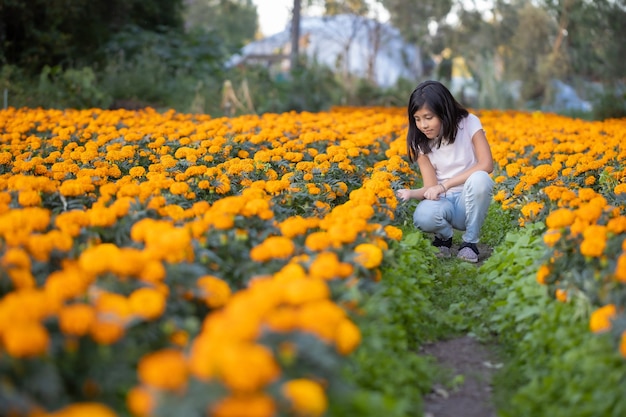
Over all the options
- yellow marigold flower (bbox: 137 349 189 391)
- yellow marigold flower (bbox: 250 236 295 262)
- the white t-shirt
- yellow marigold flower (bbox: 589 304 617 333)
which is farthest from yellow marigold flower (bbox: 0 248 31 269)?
the white t-shirt

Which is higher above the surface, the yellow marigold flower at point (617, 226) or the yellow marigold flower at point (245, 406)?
the yellow marigold flower at point (617, 226)

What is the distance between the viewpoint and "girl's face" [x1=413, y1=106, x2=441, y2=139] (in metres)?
4.80

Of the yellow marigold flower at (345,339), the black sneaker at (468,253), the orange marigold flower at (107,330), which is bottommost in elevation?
the black sneaker at (468,253)

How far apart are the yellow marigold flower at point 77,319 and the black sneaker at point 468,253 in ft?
11.5

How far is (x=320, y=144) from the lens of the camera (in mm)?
6859

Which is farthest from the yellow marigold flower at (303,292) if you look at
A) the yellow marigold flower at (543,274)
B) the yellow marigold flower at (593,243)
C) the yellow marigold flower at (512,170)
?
the yellow marigold flower at (512,170)

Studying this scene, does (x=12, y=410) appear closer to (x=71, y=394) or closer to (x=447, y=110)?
(x=71, y=394)

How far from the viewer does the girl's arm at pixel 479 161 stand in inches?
202

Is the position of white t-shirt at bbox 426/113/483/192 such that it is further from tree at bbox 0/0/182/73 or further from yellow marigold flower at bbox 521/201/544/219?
tree at bbox 0/0/182/73

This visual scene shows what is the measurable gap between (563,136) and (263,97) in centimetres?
787

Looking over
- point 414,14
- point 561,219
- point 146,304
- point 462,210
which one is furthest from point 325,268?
point 414,14

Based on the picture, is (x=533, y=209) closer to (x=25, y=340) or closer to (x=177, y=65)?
(x=25, y=340)

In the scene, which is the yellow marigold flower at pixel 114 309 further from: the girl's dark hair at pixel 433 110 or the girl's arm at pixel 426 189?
the girl's dark hair at pixel 433 110

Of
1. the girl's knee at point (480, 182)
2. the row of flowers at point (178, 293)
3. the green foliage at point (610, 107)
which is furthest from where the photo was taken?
the green foliage at point (610, 107)
